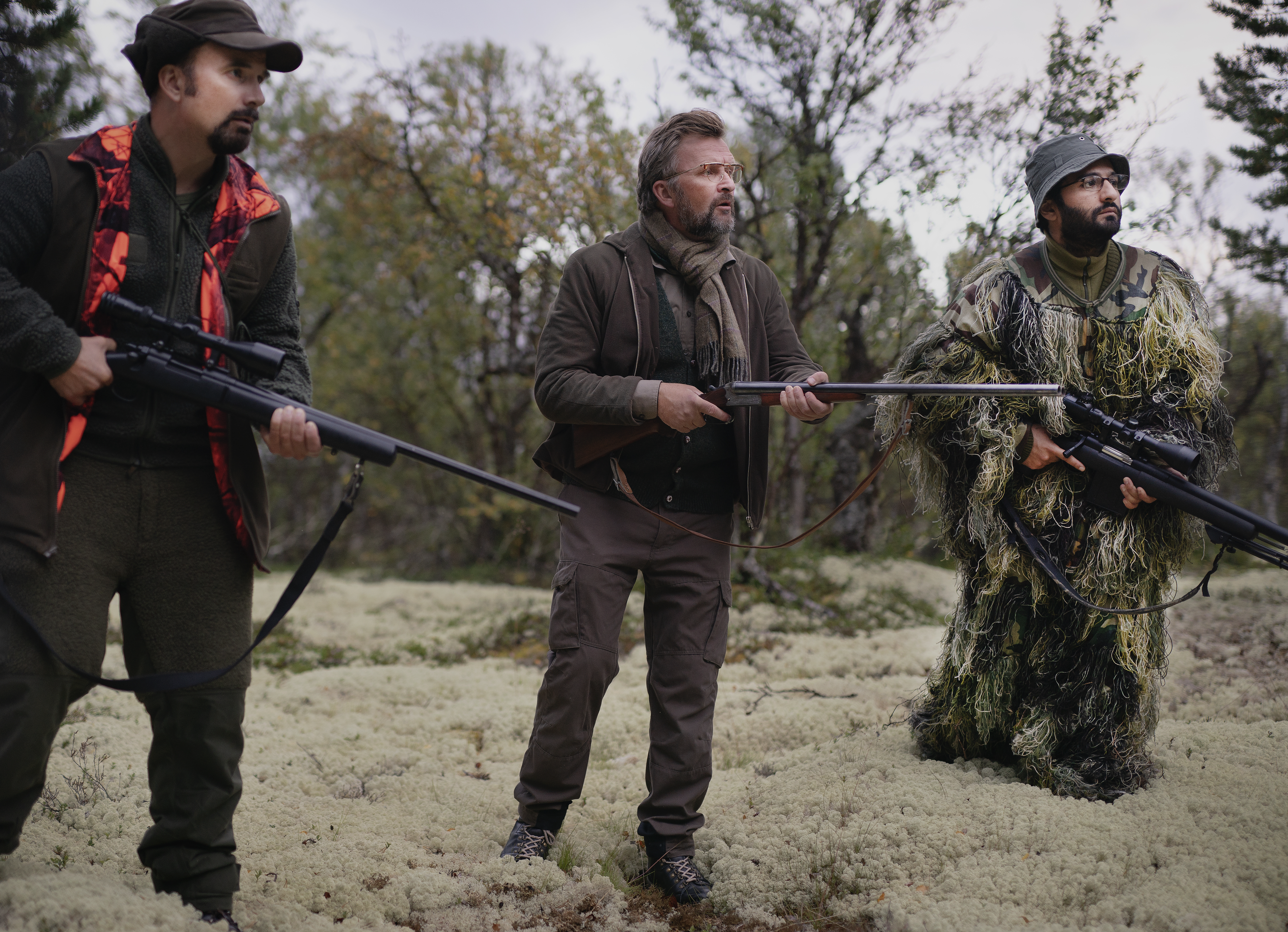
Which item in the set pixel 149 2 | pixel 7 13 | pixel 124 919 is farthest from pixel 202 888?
pixel 149 2

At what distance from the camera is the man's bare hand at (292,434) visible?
2.49 metres

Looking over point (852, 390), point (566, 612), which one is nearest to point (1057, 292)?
point (852, 390)

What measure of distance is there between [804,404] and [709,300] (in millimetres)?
536

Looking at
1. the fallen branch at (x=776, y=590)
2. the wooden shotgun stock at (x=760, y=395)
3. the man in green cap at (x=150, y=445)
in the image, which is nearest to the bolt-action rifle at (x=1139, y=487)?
the wooden shotgun stock at (x=760, y=395)

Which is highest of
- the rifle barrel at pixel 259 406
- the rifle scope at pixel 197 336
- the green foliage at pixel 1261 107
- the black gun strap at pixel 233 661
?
the green foliage at pixel 1261 107

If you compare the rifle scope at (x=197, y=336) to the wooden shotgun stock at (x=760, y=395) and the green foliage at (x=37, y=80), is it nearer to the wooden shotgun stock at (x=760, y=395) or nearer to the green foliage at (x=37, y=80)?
the wooden shotgun stock at (x=760, y=395)

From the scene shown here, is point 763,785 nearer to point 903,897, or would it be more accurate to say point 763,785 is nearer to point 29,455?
point 903,897

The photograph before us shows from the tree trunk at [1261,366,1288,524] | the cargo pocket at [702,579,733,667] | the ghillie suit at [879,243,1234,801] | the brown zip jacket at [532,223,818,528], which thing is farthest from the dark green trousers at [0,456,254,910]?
the tree trunk at [1261,366,1288,524]

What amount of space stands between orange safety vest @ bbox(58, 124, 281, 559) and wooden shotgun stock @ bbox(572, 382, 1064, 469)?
3.71 ft

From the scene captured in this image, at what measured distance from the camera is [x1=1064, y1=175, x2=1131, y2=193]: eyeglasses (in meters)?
3.40

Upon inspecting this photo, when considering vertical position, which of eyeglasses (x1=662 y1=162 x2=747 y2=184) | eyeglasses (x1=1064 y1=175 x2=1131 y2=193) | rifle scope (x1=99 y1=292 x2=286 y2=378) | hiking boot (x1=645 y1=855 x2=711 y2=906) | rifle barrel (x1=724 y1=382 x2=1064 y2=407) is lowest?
hiking boot (x1=645 y1=855 x2=711 y2=906)

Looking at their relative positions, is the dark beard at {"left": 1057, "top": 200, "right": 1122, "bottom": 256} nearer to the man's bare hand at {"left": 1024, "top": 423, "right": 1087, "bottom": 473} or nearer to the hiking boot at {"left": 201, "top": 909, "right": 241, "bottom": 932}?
the man's bare hand at {"left": 1024, "top": 423, "right": 1087, "bottom": 473}

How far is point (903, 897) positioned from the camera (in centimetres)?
284

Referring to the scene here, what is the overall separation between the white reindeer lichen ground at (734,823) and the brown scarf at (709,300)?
5.30 feet
